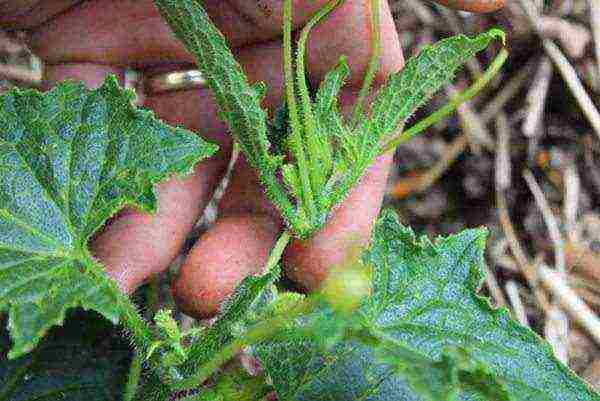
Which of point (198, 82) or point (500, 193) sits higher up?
point (198, 82)

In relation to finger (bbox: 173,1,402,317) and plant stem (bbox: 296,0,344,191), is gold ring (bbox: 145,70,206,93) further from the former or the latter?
plant stem (bbox: 296,0,344,191)

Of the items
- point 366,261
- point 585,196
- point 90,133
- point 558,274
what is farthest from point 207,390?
point 585,196

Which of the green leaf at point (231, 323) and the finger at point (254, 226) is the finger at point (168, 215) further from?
the green leaf at point (231, 323)

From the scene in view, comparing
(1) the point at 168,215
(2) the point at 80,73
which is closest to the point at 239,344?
(1) the point at 168,215

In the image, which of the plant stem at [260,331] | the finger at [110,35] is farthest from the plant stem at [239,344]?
the finger at [110,35]

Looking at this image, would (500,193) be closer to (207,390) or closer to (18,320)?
(207,390)

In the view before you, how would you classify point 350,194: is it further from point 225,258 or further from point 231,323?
point 231,323

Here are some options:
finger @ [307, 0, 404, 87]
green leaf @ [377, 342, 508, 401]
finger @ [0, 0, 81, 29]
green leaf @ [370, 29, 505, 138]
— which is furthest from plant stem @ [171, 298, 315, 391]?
finger @ [0, 0, 81, 29]
